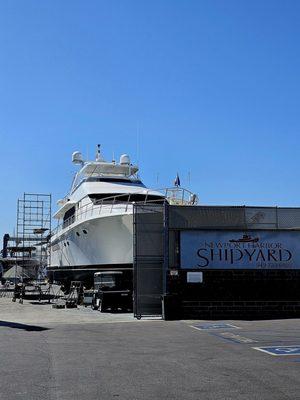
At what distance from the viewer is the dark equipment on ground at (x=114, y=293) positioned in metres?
20.8

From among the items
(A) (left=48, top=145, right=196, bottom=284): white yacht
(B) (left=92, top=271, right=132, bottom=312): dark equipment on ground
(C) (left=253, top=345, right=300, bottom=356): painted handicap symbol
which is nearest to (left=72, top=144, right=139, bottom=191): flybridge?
(A) (left=48, top=145, right=196, bottom=284): white yacht

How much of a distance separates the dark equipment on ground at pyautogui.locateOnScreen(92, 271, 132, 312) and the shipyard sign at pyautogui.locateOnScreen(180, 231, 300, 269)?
3.44 metres

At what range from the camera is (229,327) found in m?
14.9

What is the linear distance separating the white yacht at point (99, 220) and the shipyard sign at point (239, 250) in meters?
2.76

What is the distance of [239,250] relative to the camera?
62.1ft

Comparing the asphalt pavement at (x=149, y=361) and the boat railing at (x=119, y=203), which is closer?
the asphalt pavement at (x=149, y=361)

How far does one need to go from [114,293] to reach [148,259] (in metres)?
3.02

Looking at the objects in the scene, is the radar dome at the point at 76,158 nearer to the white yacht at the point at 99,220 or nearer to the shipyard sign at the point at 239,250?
the white yacht at the point at 99,220

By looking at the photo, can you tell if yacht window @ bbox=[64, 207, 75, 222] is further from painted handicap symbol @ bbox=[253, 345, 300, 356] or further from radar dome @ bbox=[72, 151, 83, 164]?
painted handicap symbol @ bbox=[253, 345, 300, 356]

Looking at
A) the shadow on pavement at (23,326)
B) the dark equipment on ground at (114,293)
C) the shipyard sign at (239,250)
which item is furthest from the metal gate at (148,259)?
the shadow on pavement at (23,326)

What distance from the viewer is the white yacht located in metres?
21.8

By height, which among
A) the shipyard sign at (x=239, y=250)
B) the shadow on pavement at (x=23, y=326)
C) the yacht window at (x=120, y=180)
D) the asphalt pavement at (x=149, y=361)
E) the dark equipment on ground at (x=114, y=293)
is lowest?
the asphalt pavement at (x=149, y=361)

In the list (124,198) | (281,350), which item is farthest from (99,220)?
(281,350)

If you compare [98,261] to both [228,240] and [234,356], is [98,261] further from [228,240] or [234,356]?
[234,356]
